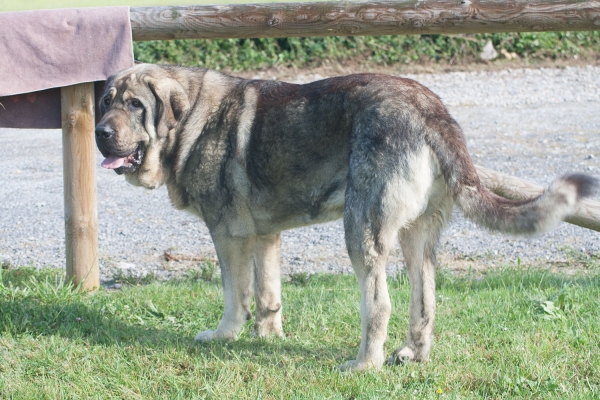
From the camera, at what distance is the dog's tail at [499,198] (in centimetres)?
396

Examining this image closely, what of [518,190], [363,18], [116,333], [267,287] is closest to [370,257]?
[267,287]

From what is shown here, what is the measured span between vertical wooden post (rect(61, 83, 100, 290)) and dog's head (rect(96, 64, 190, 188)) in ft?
2.51

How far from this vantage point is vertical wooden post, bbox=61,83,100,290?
5.91 meters

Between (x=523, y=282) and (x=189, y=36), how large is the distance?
3279mm

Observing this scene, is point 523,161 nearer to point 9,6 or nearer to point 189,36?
point 189,36

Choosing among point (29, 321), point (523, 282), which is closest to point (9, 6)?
point (29, 321)

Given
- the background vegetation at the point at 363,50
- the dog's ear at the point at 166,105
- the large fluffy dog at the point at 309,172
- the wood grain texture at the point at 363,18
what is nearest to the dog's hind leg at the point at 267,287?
the large fluffy dog at the point at 309,172

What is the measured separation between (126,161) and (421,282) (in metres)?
2.13

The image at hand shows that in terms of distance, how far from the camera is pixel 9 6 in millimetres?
7539

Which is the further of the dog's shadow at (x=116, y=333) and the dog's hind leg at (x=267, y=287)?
the dog's hind leg at (x=267, y=287)

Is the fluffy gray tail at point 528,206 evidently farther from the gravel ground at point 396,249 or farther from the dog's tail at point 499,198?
the gravel ground at point 396,249

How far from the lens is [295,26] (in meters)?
5.80

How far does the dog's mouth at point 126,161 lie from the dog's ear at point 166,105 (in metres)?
0.19

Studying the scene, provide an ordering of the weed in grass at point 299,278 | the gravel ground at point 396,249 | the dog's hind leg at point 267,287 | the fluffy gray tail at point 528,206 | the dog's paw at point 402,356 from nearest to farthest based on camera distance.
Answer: the fluffy gray tail at point 528,206 → the dog's paw at point 402,356 → the dog's hind leg at point 267,287 → the weed in grass at point 299,278 → the gravel ground at point 396,249
